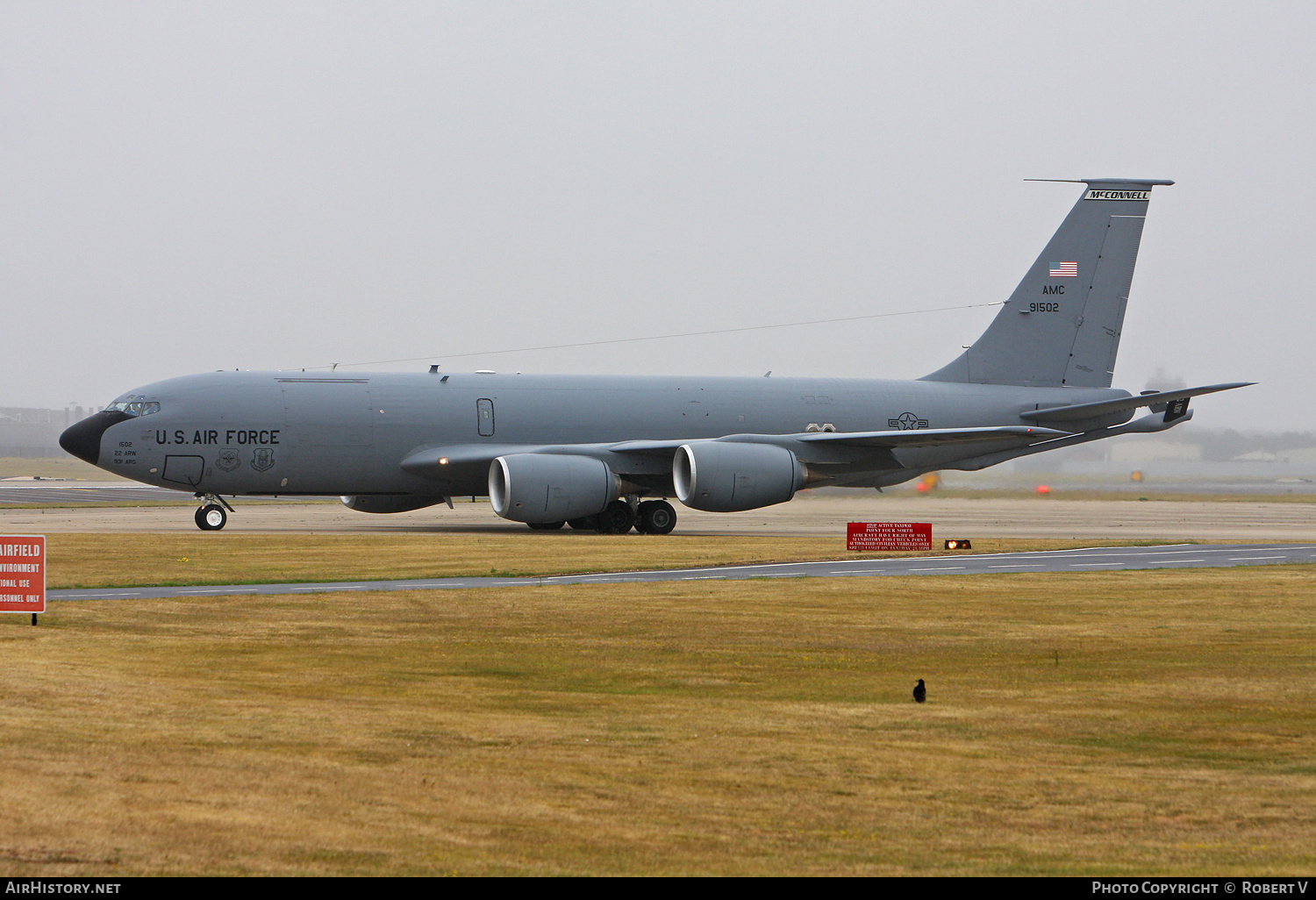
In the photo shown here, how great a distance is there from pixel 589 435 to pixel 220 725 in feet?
92.3

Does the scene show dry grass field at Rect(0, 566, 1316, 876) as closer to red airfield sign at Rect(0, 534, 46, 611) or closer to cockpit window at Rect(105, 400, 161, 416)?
red airfield sign at Rect(0, 534, 46, 611)

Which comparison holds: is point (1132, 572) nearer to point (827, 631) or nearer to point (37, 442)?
point (827, 631)

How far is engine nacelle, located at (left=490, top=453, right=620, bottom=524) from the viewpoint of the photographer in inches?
1355

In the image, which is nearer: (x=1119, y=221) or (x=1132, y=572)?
(x=1132, y=572)

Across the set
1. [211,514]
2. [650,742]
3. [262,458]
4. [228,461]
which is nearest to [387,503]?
[262,458]

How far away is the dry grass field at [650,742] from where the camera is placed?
7.15 metres

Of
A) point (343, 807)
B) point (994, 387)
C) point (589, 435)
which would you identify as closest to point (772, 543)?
point (589, 435)

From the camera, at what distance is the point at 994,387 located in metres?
43.6

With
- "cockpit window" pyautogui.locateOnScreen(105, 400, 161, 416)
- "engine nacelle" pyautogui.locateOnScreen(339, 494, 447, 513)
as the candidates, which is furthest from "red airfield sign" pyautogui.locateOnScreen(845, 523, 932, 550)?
"cockpit window" pyautogui.locateOnScreen(105, 400, 161, 416)

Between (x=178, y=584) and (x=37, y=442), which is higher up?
(x=178, y=584)

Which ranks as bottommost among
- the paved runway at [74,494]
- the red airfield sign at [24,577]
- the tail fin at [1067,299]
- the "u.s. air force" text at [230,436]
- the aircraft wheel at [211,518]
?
the paved runway at [74,494]

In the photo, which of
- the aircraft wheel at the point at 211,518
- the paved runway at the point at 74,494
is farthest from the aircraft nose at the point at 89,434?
the paved runway at the point at 74,494

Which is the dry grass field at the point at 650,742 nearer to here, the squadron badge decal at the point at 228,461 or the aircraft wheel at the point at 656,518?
the squadron badge decal at the point at 228,461

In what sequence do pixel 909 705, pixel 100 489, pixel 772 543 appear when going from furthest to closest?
pixel 100 489 → pixel 772 543 → pixel 909 705
